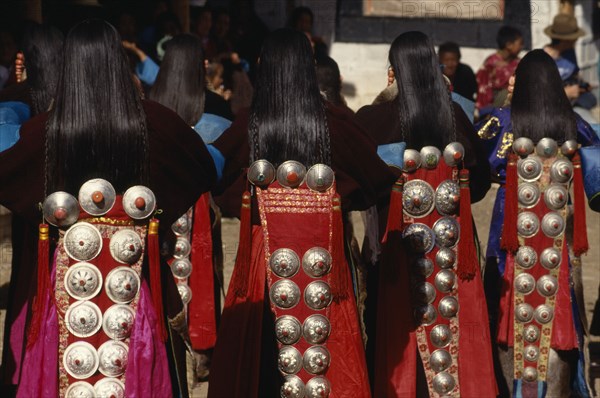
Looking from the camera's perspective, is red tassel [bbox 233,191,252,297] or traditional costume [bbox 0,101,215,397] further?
red tassel [bbox 233,191,252,297]

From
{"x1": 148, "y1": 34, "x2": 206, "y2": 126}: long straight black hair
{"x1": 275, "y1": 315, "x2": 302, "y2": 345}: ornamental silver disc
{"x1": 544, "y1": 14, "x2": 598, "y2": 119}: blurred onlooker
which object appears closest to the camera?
{"x1": 275, "y1": 315, "x2": 302, "y2": 345}: ornamental silver disc

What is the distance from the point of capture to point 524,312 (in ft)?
20.9

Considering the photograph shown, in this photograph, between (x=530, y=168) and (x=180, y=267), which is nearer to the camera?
(x=530, y=168)

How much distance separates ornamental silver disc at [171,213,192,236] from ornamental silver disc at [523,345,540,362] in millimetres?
1871

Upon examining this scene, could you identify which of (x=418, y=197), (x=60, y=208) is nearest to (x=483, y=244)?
(x=418, y=197)

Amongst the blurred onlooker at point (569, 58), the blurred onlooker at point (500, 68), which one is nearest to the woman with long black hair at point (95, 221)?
the blurred onlooker at point (569, 58)

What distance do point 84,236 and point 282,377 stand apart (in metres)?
1.25

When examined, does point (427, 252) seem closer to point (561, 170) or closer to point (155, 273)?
point (561, 170)

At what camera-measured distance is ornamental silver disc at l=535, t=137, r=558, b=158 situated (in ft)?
20.5

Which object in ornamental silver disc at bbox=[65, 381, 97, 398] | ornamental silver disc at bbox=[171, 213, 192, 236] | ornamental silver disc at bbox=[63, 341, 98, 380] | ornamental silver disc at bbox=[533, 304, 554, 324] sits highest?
ornamental silver disc at bbox=[171, 213, 192, 236]

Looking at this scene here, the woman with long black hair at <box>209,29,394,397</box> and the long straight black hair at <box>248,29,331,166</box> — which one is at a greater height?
the long straight black hair at <box>248,29,331,166</box>

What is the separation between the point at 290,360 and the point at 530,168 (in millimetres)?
1818

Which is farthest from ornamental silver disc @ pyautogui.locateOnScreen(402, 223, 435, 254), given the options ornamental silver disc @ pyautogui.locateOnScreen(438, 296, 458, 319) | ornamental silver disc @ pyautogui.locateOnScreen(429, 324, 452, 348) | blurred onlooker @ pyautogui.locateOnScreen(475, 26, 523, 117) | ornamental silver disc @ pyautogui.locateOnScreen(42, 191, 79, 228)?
blurred onlooker @ pyautogui.locateOnScreen(475, 26, 523, 117)

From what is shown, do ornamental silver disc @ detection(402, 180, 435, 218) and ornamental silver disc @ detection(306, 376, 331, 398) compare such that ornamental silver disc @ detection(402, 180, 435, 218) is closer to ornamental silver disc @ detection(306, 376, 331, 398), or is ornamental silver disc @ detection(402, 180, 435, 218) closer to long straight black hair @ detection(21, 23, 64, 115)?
ornamental silver disc @ detection(306, 376, 331, 398)
